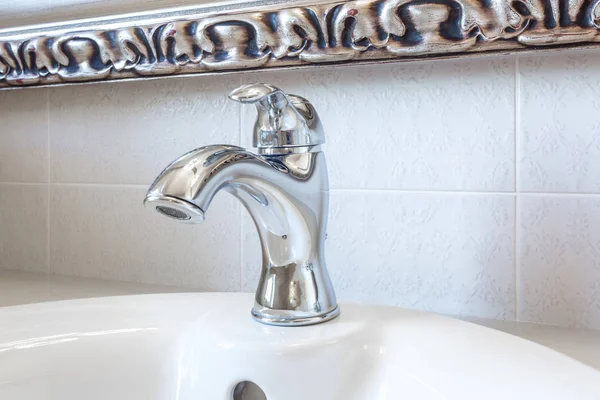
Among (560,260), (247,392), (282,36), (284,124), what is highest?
(282,36)

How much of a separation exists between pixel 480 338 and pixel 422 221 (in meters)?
0.19

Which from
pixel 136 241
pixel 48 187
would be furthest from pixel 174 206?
pixel 48 187

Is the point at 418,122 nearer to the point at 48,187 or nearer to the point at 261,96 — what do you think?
the point at 261,96

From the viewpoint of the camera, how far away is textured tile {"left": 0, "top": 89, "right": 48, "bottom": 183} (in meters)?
0.91

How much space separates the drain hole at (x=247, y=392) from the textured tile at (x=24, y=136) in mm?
537

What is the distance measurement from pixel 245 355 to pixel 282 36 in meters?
0.36

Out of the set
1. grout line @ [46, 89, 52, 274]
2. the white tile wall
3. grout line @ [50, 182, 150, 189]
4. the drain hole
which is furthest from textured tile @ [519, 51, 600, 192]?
grout line @ [46, 89, 52, 274]

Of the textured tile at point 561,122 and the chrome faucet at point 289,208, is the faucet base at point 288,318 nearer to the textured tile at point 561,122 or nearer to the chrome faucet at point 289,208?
the chrome faucet at point 289,208

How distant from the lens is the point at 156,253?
2.70 feet

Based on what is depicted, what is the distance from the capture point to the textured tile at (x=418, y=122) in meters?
0.63

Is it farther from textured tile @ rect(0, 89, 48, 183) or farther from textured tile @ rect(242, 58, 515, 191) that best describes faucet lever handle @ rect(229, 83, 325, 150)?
textured tile @ rect(0, 89, 48, 183)

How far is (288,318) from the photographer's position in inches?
21.1

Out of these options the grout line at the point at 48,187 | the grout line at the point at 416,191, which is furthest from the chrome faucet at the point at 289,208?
the grout line at the point at 48,187

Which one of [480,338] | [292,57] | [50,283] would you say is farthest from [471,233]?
[50,283]
